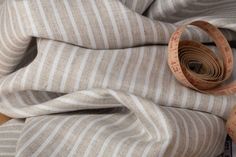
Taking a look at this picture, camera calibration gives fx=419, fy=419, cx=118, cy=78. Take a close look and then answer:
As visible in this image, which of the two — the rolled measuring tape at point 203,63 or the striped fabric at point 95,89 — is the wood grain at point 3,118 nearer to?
the striped fabric at point 95,89

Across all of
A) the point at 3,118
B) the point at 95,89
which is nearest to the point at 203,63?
the point at 95,89

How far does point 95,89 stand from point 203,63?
20 centimetres

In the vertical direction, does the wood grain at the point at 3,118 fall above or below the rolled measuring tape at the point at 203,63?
below

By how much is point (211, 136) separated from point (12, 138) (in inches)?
12.0

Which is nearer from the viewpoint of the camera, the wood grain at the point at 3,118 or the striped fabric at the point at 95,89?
the striped fabric at the point at 95,89

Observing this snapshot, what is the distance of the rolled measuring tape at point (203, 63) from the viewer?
64cm

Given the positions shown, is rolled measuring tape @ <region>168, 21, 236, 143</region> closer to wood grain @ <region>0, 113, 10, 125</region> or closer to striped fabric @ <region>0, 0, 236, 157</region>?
striped fabric @ <region>0, 0, 236, 157</region>

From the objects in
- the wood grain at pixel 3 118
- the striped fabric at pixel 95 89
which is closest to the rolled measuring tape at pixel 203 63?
the striped fabric at pixel 95 89

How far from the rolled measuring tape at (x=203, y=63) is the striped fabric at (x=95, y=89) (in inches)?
0.7

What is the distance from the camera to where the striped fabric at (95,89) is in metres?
0.58

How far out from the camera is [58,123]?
0.62 metres

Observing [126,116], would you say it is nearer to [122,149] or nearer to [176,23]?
[122,149]

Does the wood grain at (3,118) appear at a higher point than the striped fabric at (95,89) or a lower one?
lower

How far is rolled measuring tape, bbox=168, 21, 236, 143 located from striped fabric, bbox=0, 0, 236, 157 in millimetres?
17
